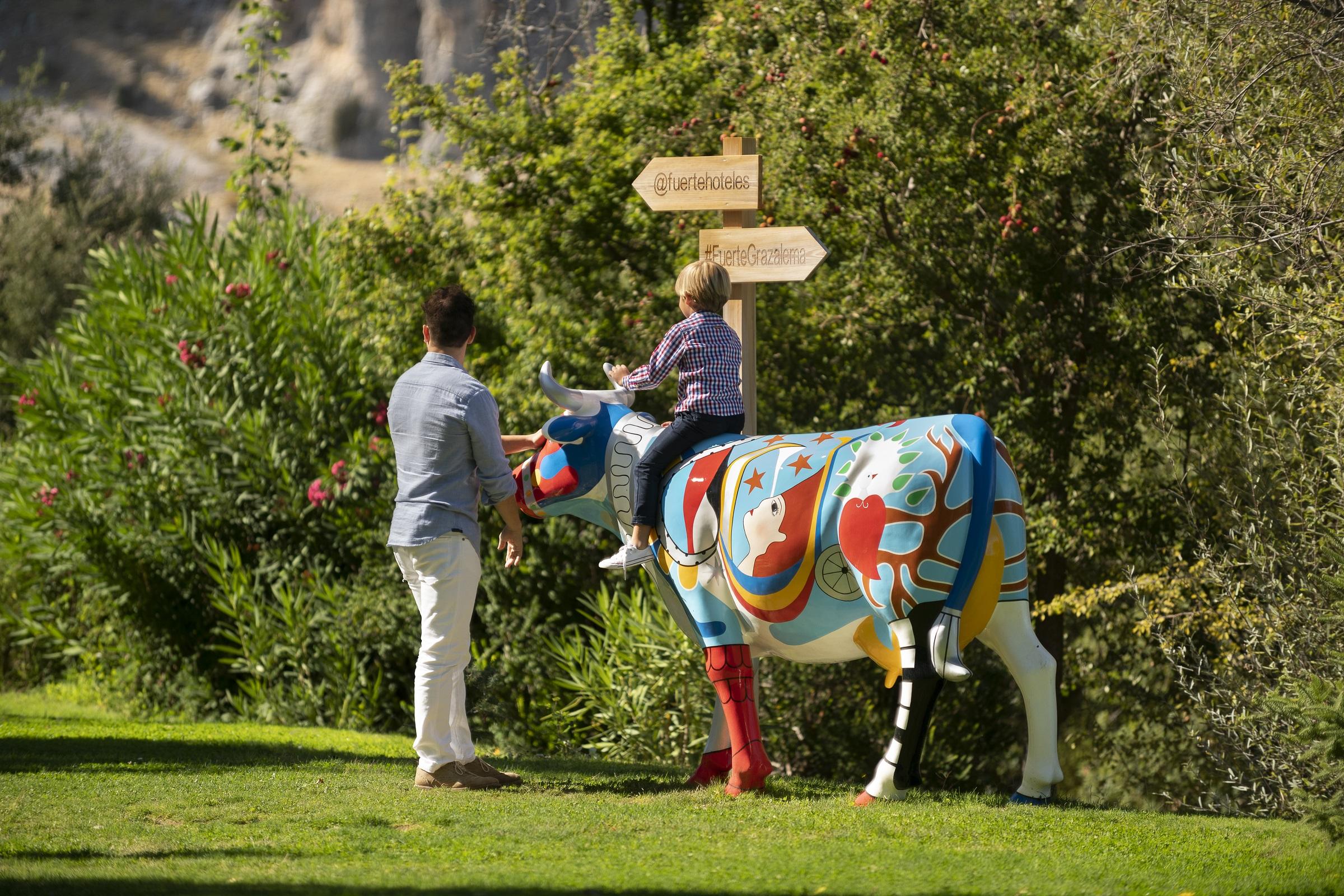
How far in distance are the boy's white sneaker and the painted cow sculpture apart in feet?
0.20

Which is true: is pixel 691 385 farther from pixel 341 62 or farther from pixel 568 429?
pixel 341 62

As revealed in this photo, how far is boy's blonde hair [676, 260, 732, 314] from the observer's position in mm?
5730

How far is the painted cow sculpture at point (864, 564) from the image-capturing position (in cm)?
508

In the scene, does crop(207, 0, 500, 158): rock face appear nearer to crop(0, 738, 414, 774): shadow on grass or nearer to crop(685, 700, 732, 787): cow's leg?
crop(0, 738, 414, 774): shadow on grass

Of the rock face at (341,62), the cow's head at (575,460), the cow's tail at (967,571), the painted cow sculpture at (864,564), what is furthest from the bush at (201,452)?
the rock face at (341,62)

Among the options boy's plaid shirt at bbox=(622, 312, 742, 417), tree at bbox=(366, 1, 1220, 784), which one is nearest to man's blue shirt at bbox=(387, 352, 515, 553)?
boy's plaid shirt at bbox=(622, 312, 742, 417)

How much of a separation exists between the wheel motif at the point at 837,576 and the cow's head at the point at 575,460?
1.17 meters

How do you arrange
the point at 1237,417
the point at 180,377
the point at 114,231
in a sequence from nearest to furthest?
Result: the point at 1237,417 < the point at 180,377 < the point at 114,231

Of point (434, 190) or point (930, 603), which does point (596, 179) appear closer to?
point (434, 190)

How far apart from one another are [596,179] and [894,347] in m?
2.60

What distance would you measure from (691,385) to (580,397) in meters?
0.56

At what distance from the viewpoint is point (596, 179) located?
31.3 ft

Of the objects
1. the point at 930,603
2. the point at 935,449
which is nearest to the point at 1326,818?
the point at 930,603

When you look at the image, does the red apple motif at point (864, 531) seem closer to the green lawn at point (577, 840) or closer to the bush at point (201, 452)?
the green lawn at point (577, 840)
